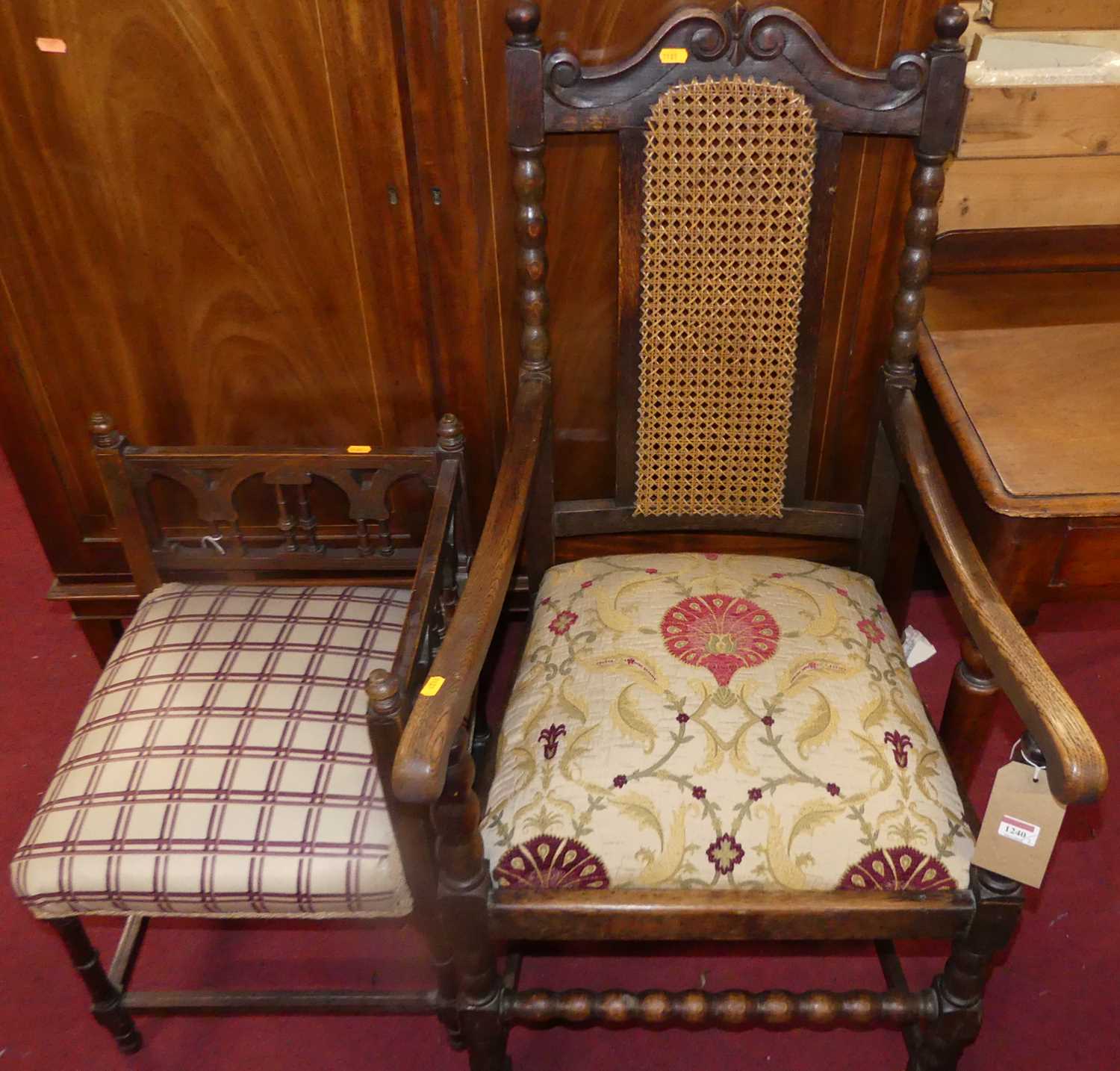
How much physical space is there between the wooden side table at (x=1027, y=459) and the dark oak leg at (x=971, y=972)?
1.07 ft

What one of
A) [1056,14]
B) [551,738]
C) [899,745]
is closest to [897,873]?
[899,745]

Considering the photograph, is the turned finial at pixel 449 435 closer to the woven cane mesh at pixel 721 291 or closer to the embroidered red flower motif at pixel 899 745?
the woven cane mesh at pixel 721 291

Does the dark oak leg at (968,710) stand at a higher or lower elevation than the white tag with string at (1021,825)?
lower

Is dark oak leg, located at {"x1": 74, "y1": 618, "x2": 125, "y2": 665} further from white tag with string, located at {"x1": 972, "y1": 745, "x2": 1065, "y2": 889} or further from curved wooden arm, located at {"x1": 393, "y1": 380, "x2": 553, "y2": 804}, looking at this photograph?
white tag with string, located at {"x1": 972, "y1": 745, "x2": 1065, "y2": 889}

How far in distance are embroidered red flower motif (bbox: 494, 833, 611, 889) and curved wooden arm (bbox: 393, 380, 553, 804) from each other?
0.21 meters

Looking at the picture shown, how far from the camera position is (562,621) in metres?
1.52

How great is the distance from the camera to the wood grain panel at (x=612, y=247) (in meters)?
1.47

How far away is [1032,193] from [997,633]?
879 millimetres

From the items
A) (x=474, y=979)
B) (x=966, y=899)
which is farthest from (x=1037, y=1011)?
(x=474, y=979)

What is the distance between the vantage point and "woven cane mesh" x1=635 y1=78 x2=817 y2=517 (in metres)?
1.38

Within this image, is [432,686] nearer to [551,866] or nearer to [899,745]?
[551,866]

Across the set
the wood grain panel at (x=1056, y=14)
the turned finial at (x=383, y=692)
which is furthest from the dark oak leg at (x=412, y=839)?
the wood grain panel at (x=1056, y=14)

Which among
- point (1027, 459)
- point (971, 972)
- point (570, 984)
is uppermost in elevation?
point (1027, 459)

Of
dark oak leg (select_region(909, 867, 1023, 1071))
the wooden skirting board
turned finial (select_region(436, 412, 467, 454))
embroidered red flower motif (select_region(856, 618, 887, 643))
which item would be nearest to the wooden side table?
embroidered red flower motif (select_region(856, 618, 887, 643))
